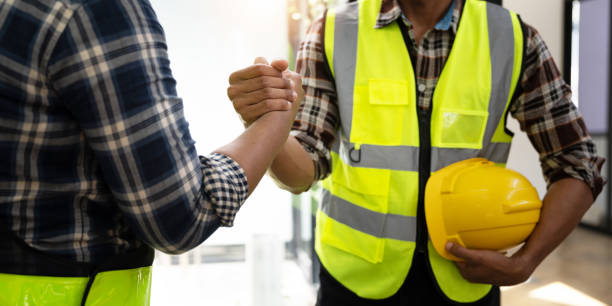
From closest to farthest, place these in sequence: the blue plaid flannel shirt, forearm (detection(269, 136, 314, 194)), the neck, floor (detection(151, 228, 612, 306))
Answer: the blue plaid flannel shirt
forearm (detection(269, 136, 314, 194))
the neck
floor (detection(151, 228, 612, 306))

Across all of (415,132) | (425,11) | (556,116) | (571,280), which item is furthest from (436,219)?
(571,280)

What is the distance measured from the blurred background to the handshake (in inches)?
73.6

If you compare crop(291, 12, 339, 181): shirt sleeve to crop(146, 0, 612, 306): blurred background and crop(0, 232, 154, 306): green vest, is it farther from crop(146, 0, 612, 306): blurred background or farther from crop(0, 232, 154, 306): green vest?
crop(146, 0, 612, 306): blurred background

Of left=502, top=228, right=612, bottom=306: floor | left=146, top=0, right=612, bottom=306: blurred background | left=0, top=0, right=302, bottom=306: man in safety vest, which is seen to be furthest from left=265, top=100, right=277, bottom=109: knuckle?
left=502, top=228, right=612, bottom=306: floor

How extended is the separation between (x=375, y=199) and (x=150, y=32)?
2.28ft

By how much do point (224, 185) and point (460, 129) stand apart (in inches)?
26.9

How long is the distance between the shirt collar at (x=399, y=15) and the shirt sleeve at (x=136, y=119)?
685mm

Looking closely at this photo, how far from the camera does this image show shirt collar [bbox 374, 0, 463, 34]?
1.15 metres

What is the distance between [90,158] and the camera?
638 mm

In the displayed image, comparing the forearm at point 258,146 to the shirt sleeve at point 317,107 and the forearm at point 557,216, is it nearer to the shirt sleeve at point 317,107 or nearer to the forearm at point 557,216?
the shirt sleeve at point 317,107

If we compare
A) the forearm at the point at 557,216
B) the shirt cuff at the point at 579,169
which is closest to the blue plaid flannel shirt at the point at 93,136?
the forearm at the point at 557,216

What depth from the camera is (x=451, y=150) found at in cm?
111

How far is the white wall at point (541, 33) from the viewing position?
307cm

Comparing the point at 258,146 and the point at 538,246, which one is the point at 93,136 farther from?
the point at 538,246
